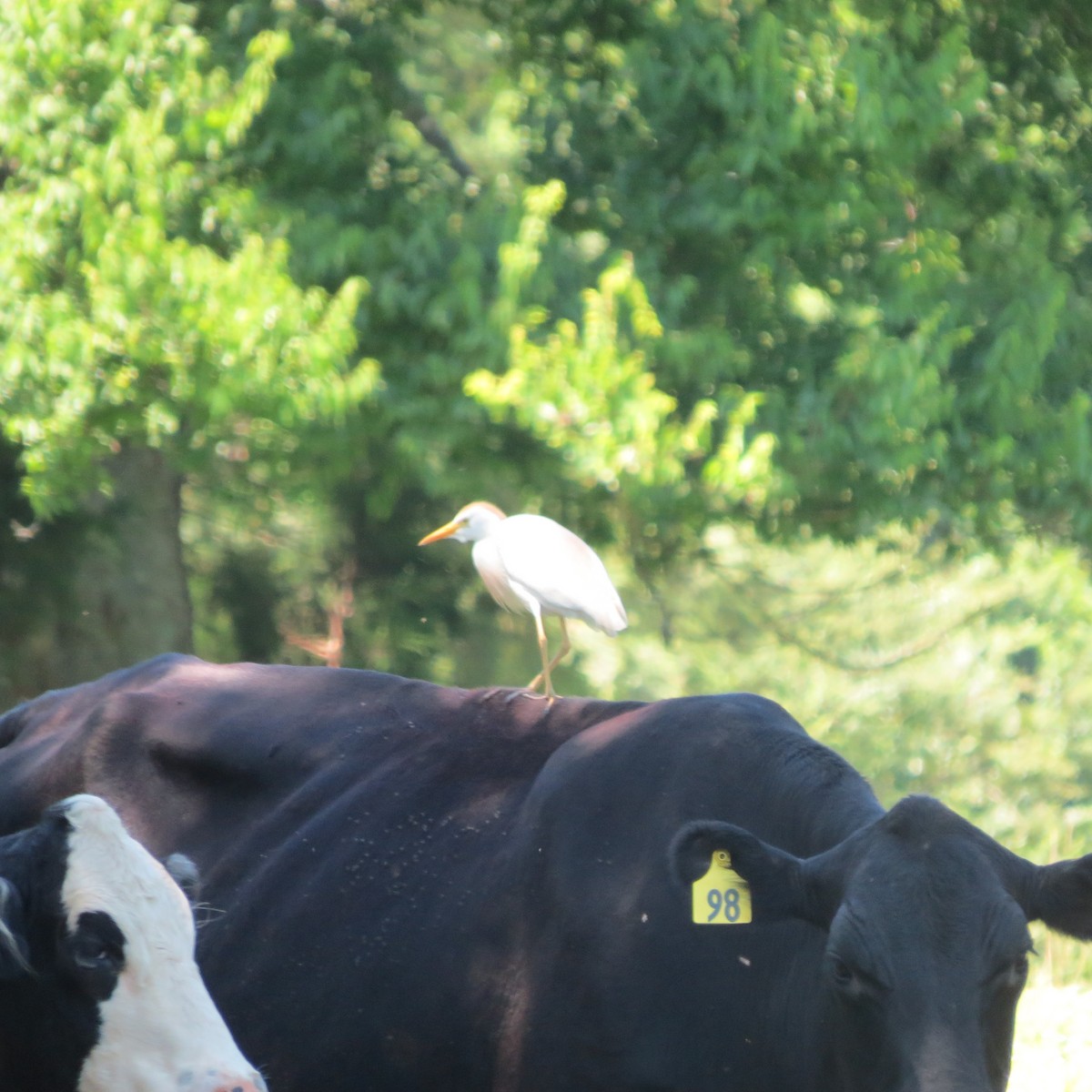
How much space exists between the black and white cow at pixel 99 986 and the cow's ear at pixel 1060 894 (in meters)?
1.72

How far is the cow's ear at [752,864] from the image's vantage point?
369 centimetres

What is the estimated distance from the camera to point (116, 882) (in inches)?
139

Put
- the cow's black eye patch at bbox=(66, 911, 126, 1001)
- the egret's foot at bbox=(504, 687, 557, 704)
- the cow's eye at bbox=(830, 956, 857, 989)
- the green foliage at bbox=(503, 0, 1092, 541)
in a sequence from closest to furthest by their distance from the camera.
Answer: the cow's black eye patch at bbox=(66, 911, 126, 1001)
the cow's eye at bbox=(830, 956, 857, 989)
the egret's foot at bbox=(504, 687, 557, 704)
the green foliage at bbox=(503, 0, 1092, 541)

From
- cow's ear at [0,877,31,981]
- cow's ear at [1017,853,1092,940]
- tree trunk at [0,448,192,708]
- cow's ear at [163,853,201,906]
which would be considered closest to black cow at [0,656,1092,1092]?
cow's ear at [1017,853,1092,940]

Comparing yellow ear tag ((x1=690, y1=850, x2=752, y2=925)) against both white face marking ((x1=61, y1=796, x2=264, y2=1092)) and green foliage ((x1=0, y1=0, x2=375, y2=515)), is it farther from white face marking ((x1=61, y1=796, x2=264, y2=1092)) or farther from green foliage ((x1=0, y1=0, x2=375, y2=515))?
green foliage ((x1=0, y1=0, x2=375, y2=515))

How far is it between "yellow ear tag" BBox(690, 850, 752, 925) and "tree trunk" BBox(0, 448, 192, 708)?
620 cm

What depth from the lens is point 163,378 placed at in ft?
26.6

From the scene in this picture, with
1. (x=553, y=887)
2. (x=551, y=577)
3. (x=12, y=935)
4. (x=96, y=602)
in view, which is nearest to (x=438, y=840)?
(x=553, y=887)

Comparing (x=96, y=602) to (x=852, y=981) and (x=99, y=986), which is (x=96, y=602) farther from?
(x=852, y=981)

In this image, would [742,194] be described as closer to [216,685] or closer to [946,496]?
[946,496]

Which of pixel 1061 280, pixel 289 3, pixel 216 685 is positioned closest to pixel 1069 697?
pixel 1061 280

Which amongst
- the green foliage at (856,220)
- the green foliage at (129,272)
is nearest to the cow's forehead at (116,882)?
the green foliage at (129,272)

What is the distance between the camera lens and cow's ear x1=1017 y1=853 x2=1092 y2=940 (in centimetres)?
366

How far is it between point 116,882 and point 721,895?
133cm
